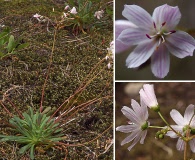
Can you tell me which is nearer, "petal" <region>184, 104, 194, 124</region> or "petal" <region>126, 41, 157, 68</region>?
"petal" <region>126, 41, 157, 68</region>

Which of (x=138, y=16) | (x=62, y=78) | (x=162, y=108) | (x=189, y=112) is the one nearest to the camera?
(x=138, y=16)

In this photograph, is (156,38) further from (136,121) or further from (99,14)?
(99,14)

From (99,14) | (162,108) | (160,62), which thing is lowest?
(162,108)

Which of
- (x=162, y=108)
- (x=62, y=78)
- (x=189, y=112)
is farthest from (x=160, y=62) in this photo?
(x=62, y=78)

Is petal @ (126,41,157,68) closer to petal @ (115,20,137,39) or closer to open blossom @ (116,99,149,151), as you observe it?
petal @ (115,20,137,39)

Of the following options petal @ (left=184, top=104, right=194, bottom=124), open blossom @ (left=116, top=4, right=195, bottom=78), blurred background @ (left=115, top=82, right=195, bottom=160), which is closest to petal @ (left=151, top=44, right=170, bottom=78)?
open blossom @ (left=116, top=4, right=195, bottom=78)

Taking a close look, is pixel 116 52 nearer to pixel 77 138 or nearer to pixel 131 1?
pixel 131 1

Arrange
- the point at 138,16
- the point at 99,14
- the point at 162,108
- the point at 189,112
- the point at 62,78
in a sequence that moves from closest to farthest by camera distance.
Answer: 1. the point at 138,16
2. the point at 189,112
3. the point at 162,108
4. the point at 62,78
5. the point at 99,14

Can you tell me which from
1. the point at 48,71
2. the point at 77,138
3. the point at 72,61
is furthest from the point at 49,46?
the point at 77,138
